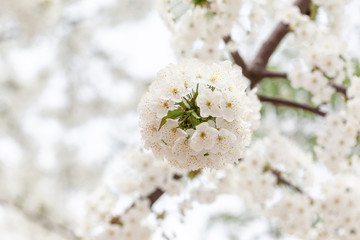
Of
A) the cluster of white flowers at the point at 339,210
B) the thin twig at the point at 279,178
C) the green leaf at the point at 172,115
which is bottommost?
the cluster of white flowers at the point at 339,210

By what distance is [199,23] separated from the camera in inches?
78.5

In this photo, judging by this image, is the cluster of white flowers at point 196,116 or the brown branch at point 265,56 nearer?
the cluster of white flowers at point 196,116

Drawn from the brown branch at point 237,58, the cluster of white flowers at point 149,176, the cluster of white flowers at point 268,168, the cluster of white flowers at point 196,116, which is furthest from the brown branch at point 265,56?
the cluster of white flowers at point 196,116

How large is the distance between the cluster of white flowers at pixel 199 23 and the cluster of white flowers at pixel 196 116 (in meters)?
0.88

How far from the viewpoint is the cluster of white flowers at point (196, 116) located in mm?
1002

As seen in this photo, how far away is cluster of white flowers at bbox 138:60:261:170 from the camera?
100 centimetres

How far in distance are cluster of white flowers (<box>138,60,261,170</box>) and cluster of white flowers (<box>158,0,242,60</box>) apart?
876 millimetres

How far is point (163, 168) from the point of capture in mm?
2430

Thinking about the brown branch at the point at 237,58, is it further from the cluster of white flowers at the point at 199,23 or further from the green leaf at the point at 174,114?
the green leaf at the point at 174,114

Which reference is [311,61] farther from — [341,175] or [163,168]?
[163,168]

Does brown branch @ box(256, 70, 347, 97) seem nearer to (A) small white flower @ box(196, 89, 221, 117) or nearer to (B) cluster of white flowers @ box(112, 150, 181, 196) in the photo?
(B) cluster of white flowers @ box(112, 150, 181, 196)

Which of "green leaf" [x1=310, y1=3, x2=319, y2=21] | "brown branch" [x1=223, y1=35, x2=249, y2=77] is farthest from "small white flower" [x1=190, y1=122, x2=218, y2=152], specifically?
"green leaf" [x1=310, y1=3, x2=319, y2=21]

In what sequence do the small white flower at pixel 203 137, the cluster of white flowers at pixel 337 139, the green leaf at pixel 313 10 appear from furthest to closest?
the green leaf at pixel 313 10 → the cluster of white flowers at pixel 337 139 → the small white flower at pixel 203 137

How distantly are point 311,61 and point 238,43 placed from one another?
0.48m
